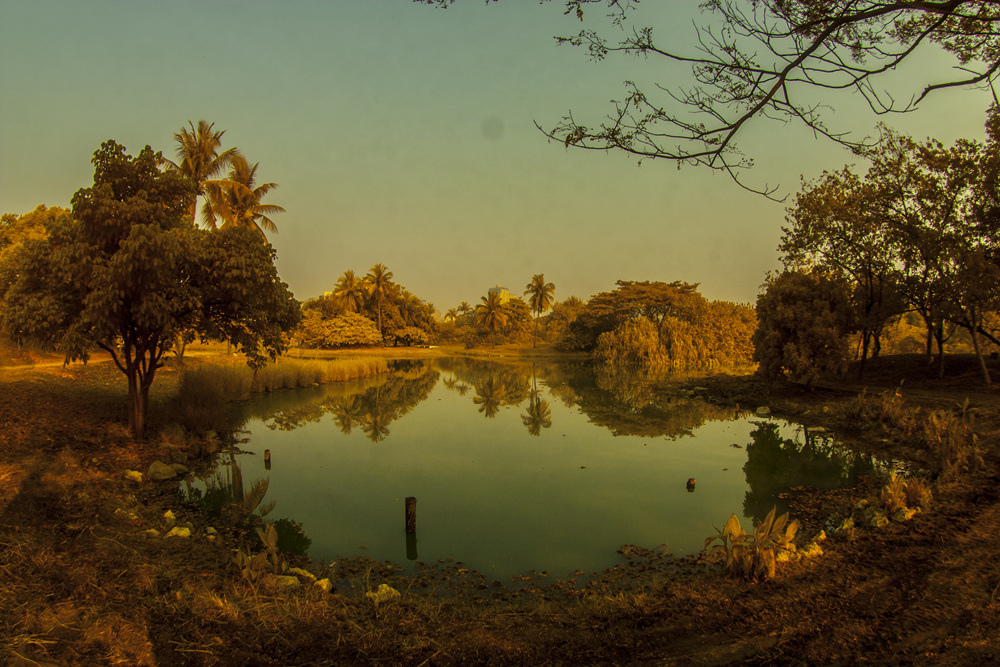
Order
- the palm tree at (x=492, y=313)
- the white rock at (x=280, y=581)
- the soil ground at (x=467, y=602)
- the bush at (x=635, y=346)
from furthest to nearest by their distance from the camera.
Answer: the palm tree at (x=492, y=313), the bush at (x=635, y=346), the white rock at (x=280, y=581), the soil ground at (x=467, y=602)

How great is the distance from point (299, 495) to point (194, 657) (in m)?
6.34

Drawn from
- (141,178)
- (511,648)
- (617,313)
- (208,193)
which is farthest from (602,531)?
(617,313)

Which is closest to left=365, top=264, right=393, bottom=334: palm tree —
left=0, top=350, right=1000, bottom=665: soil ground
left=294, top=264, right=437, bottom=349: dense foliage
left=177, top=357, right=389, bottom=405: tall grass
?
left=294, top=264, right=437, bottom=349: dense foliage

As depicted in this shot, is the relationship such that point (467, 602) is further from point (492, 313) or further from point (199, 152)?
point (492, 313)

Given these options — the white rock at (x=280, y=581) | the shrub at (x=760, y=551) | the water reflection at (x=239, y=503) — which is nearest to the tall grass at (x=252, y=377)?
the water reflection at (x=239, y=503)

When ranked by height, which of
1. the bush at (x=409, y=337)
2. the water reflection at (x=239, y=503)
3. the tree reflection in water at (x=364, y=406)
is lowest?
the water reflection at (x=239, y=503)

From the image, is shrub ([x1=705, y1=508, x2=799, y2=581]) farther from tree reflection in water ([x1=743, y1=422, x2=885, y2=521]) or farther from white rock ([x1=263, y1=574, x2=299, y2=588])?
white rock ([x1=263, y1=574, x2=299, y2=588])

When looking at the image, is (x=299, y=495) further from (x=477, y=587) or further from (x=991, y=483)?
(x=991, y=483)

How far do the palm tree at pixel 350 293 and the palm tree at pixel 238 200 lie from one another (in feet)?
108

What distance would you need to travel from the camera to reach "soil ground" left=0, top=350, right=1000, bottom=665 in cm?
391

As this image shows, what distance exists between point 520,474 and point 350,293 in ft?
182

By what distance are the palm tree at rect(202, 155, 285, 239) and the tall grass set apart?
24.5 ft

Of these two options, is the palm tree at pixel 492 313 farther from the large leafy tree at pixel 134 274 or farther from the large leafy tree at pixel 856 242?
the large leafy tree at pixel 134 274

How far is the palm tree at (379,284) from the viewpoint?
6328 centimetres
